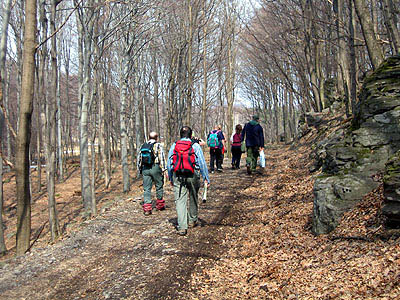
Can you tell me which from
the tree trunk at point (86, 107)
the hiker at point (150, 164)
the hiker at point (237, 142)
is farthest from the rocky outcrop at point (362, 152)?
the tree trunk at point (86, 107)

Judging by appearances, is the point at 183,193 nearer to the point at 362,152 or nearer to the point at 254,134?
the point at 362,152

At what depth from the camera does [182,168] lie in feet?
19.8

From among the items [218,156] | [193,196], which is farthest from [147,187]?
[218,156]

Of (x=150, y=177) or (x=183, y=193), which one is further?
(x=150, y=177)

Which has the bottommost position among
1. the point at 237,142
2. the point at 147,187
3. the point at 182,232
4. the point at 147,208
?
the point at 182,232

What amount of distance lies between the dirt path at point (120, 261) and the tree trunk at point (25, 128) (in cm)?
112

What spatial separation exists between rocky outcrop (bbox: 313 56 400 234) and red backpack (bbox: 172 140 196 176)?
87.0 inches

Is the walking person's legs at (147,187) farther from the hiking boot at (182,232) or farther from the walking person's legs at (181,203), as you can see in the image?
the hiking boot at (182,232)

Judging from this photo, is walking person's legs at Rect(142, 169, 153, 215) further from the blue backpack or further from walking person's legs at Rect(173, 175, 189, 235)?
the blue backpack

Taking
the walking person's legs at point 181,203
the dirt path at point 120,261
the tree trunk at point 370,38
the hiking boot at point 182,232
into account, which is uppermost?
the tree trunk at point 370,38

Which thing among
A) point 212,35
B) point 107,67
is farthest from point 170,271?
point 107,67

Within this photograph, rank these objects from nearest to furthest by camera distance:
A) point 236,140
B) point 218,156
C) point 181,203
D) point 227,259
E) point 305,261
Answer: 1. point 305,261
2. point 227,259
3. point 181,203
4. point 236,140
5. point 218,156

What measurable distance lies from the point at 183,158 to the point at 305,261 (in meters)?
2.85

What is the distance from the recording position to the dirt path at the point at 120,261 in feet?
14.0
